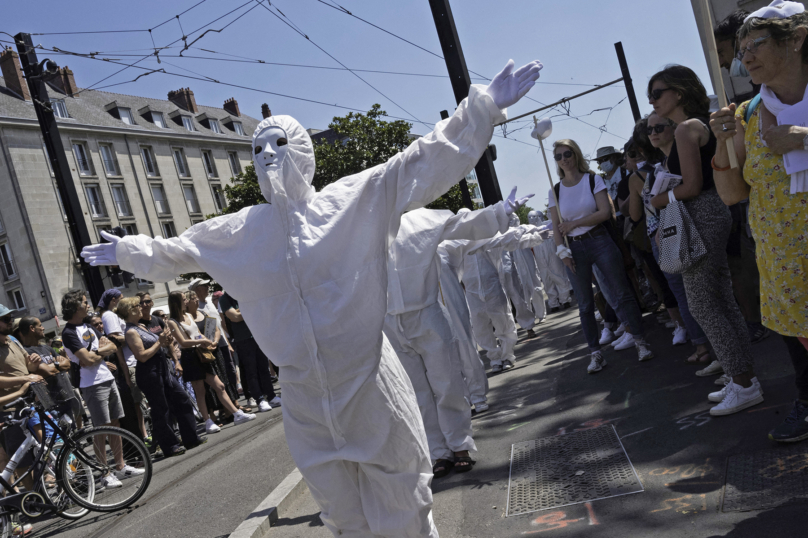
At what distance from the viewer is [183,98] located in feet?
155

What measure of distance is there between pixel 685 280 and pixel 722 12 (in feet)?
38.5

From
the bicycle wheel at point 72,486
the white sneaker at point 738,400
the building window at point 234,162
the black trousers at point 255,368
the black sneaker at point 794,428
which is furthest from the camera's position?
the building window at point 234,162

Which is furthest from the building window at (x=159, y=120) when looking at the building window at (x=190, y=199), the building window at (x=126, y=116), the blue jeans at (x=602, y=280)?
the blue jeans at (x=602, y=280)

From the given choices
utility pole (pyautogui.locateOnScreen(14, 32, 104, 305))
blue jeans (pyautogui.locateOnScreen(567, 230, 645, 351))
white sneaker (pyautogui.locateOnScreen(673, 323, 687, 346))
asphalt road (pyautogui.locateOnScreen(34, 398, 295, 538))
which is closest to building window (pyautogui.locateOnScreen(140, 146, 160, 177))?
utility pole (pyautogui.locateOnScreen(14, 32, 104, 305))

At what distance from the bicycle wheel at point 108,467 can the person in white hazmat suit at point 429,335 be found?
274 centimetres

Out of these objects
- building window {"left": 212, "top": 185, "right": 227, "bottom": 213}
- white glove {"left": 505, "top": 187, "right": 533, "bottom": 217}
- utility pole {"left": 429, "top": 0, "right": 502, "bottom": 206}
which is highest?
building window {"left": 212, "top": 185, "right": 227, "bottom": 213}

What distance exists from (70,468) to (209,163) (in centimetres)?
4246

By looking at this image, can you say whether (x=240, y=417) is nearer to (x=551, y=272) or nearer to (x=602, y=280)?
(x=602, y=280)

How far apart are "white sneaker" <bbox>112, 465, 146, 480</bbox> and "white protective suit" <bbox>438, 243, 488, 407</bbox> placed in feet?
10.4

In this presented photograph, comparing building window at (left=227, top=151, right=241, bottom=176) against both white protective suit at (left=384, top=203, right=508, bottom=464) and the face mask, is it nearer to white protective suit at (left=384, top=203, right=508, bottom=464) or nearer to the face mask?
white protective suit at (left=384, top=203, right=508, bottom=464)

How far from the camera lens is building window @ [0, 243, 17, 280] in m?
35.2

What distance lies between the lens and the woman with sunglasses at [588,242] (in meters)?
6.16

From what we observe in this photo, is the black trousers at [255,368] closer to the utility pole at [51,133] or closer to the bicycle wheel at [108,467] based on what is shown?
the utility pole at [51,133]

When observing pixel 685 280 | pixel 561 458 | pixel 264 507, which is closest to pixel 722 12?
pixel 685 280
